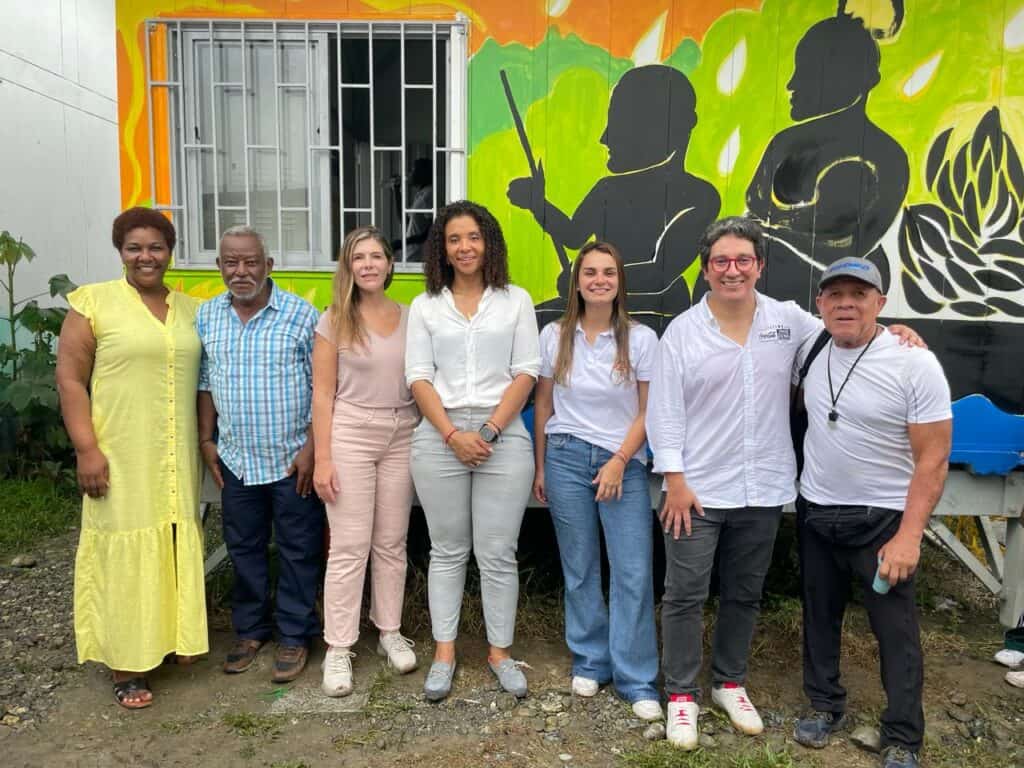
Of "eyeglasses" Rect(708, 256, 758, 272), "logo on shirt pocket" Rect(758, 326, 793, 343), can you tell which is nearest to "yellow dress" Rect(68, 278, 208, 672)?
"eyeglasses" Rect(708, 256, 758, 272)

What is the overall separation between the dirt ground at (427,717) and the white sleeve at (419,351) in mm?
1283

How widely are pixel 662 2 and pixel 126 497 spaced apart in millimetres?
3099

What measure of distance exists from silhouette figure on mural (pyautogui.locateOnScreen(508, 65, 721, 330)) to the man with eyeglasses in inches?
39.6

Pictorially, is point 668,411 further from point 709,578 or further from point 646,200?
point 646,200

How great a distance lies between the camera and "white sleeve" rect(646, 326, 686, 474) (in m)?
2.67

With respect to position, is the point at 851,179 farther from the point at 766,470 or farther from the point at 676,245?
the point at 766,470

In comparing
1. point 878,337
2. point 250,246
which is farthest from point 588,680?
point 250,246

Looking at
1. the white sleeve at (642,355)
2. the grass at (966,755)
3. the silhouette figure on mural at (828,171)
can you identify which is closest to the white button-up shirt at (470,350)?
the white sleeve at (642,355)

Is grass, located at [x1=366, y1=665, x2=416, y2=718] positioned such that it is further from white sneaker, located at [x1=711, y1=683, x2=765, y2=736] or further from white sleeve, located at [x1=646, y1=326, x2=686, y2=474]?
white sleeve, located at [x1=646, y1=326, x2=686, y2=474]

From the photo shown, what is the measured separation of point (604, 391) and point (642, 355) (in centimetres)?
19

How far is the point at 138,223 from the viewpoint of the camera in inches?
116

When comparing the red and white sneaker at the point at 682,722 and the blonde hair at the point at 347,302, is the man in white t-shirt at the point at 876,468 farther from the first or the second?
the blonde hair at the point at 347,302

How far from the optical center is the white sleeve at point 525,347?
114 inches

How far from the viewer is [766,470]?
8.73ft
